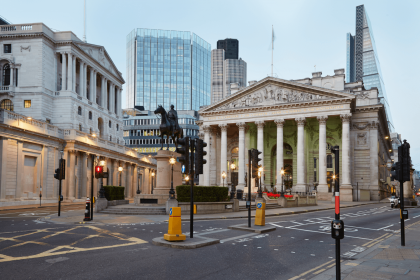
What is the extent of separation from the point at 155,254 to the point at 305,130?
59.3 metres

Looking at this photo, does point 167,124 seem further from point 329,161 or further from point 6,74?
point 329,161

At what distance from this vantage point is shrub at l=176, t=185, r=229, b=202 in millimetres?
26828

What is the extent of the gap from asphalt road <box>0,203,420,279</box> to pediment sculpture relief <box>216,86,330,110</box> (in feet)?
153

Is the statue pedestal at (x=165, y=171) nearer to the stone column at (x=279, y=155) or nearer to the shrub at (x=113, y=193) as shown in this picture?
the shrub at (x=113, y=193)

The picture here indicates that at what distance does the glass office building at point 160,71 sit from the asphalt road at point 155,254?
172310 mm

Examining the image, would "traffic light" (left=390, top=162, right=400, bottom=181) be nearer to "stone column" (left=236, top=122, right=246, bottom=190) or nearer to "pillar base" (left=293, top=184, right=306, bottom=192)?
"pillar base" (left=293, top=184, right=306, bottom=192)

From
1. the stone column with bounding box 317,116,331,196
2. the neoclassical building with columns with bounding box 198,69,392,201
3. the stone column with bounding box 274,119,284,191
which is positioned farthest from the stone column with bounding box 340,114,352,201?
the stone column with bounding box 274,119,284,191

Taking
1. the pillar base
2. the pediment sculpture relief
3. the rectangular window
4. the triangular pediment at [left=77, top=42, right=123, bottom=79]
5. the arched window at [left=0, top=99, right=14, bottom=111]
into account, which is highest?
the triangular pediment at [left=77, top=42, right=123, bottom=79]

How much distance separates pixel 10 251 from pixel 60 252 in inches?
67.6

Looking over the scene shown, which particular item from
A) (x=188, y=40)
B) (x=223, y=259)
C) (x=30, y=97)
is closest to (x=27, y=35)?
(x=30, y=97)

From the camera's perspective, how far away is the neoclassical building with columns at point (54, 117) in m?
40.8

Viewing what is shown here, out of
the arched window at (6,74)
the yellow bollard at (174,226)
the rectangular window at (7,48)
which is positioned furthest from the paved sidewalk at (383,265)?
the rectangular window at (7,48)

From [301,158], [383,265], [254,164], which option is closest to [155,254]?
[383,265]

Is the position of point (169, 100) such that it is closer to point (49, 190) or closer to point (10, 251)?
point (49, 190)
